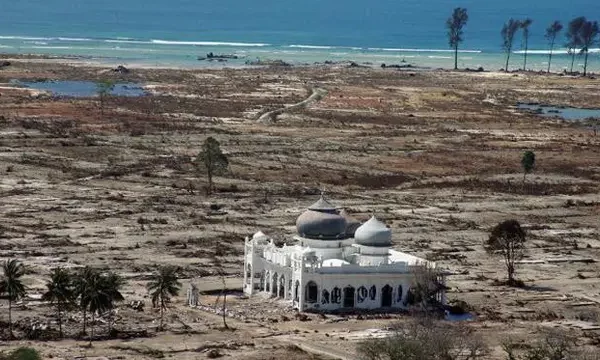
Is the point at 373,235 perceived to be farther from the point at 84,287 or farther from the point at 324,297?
the point at 84,287

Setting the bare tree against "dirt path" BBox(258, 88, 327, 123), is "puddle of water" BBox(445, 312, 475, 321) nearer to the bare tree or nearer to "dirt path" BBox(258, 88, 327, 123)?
the bare tree

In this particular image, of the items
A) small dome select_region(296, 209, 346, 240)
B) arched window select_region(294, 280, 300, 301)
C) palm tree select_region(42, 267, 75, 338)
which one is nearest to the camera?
palm tree select_region(42, 267, 75, 338)

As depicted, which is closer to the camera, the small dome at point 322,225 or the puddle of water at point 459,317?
the puddle of water at point 459,317

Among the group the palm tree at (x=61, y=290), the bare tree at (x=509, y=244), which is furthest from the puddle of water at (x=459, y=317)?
the palm tree at (x=61, y=290)

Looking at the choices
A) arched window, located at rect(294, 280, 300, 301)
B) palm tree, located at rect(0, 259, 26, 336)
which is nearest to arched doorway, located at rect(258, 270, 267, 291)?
arched window, located at rect(294, 280, 300, 301)

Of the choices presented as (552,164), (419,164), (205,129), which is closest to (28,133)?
(205,129)

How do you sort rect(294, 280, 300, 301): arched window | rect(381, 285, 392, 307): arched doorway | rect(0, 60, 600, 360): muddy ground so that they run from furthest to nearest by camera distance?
rect(381, 285, 392, 307): arched doorway < rect(294, 280, 300, 301): arched window < rect(0, 60, 600, 360): muddy ground

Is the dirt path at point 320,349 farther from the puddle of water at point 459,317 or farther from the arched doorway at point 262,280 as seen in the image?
the arched doorway at point 262,280
